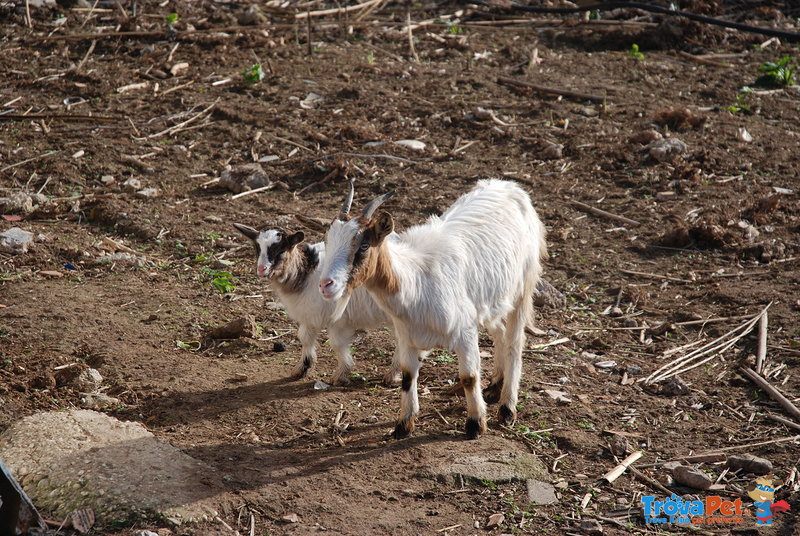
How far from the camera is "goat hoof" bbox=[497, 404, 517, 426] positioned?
5406mm

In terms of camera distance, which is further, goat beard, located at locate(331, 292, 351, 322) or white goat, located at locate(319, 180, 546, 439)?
goat beard, located at locate(331, 292, 351, 322)

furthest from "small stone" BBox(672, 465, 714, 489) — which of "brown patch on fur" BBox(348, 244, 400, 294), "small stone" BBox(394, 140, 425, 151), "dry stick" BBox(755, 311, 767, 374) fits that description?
"small stone" BBox(394, 140, 425, 151)

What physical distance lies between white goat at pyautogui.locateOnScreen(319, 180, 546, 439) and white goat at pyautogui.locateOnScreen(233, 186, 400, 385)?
0.70ft

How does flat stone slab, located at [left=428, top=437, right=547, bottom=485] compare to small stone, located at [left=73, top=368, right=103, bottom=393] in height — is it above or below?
below

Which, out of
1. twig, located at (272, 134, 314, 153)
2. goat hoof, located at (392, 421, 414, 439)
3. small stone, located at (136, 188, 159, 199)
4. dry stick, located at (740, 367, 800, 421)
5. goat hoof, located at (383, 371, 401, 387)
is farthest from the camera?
twig, located at (272, 134, 314, 153)

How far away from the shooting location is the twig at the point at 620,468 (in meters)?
4.79

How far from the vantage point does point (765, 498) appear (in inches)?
179

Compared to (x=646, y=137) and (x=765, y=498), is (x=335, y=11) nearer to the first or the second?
(x=646, y=137)

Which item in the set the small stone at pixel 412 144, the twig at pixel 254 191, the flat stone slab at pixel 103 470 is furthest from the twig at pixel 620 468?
the small stone at pixel 412 144

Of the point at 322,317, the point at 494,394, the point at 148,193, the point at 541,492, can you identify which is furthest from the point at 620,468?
the point at 148,193

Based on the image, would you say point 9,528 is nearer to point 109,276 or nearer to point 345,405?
point 345,405

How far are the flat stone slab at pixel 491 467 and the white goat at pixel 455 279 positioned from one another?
0.25 m

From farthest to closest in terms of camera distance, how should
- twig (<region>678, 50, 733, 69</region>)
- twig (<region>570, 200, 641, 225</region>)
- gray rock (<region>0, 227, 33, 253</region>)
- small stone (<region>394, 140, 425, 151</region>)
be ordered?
twig (<region>678, 50, 733, 69</region>) < small stone (<region>394, 140, 425, 151</region>) < twig (<region>570, 200, 641, 225</region>) < gray rock (<region>0, 227, 33, 253</region>)

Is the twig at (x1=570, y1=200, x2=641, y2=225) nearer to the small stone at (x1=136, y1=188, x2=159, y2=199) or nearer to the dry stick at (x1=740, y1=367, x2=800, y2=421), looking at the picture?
the dry stick at (x1=740, y1=367, x2=800, y2=421)
